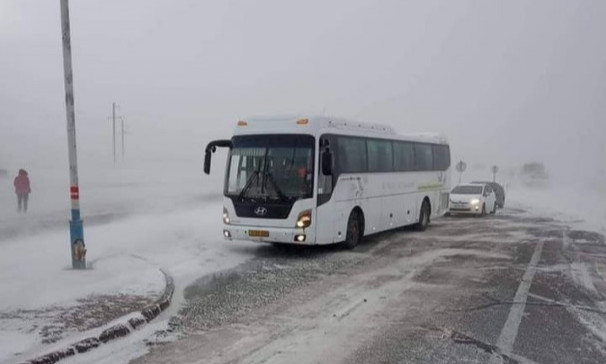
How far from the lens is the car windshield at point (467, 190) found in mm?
27531

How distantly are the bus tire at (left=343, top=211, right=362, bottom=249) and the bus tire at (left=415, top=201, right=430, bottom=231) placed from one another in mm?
4933

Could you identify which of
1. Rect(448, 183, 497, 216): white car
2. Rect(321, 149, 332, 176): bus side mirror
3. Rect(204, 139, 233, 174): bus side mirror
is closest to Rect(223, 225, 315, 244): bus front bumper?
Rect(321, 149, 332, 176): bus side mirror

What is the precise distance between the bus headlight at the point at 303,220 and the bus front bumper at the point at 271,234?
11 centimetres

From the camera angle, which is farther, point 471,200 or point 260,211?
point 471,200

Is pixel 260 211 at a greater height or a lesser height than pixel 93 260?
greater

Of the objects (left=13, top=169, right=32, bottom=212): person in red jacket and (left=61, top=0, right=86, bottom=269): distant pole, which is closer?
(left=61, top=0, right=86, bottom=269): distant pole

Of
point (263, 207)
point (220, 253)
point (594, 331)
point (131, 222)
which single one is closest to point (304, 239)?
point (263, 207)

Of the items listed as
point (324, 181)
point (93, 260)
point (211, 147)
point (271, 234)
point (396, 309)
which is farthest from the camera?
point (211, 147)

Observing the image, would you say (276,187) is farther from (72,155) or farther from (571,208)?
(571,208)

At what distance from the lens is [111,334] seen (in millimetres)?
6234

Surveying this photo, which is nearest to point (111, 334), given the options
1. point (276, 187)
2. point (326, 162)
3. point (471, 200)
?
point (276, 187)

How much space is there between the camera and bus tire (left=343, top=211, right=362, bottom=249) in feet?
44.2

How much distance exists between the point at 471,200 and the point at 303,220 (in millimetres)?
16703

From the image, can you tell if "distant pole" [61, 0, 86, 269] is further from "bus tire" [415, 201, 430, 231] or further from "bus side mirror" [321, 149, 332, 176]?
"bus tire" [415, 201, 430, 231]
